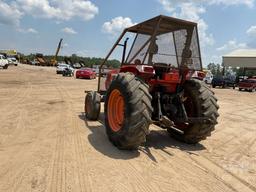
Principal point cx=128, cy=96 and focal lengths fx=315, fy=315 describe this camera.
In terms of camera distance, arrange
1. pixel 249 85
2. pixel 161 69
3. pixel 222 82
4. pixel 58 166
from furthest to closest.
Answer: pixel 222 82 < pixel 249 85 < pixel 161 69 < pixel 58 166

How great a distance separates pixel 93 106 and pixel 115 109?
6.17ft

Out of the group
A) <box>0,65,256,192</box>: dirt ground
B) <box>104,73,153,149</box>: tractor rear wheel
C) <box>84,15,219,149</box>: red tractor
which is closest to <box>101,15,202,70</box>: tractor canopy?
<box>84,15,219,149</box>: red tractor

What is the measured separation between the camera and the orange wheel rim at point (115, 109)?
6.16 meters

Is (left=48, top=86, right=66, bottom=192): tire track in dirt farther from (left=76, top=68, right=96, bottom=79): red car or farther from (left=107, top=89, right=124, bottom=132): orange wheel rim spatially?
(left=76, top=68, right=96, bottom=79): red car

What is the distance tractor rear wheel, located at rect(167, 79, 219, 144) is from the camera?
20.1 ft

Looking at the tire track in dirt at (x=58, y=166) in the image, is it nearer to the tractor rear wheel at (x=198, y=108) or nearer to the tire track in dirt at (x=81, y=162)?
the tire track in dirt at (x=81, y=162)

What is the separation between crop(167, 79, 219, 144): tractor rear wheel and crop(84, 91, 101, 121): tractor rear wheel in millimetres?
2451

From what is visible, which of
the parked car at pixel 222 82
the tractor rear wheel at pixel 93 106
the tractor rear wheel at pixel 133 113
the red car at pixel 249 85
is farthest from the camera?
the parked car at pixel 222 82

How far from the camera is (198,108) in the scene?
245 inches

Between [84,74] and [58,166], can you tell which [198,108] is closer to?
[58,166]

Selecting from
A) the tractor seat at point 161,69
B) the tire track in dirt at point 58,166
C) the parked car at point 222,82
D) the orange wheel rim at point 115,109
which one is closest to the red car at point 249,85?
the parked car at point 222,82

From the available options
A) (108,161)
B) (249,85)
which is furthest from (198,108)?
(249,85)

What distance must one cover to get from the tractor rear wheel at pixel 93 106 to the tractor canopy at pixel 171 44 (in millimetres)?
1895

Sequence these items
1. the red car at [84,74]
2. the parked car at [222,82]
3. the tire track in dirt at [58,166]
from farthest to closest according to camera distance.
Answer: the parked car at [222,82], the red car at [84,74], the tire track in dirt at [58,166]
